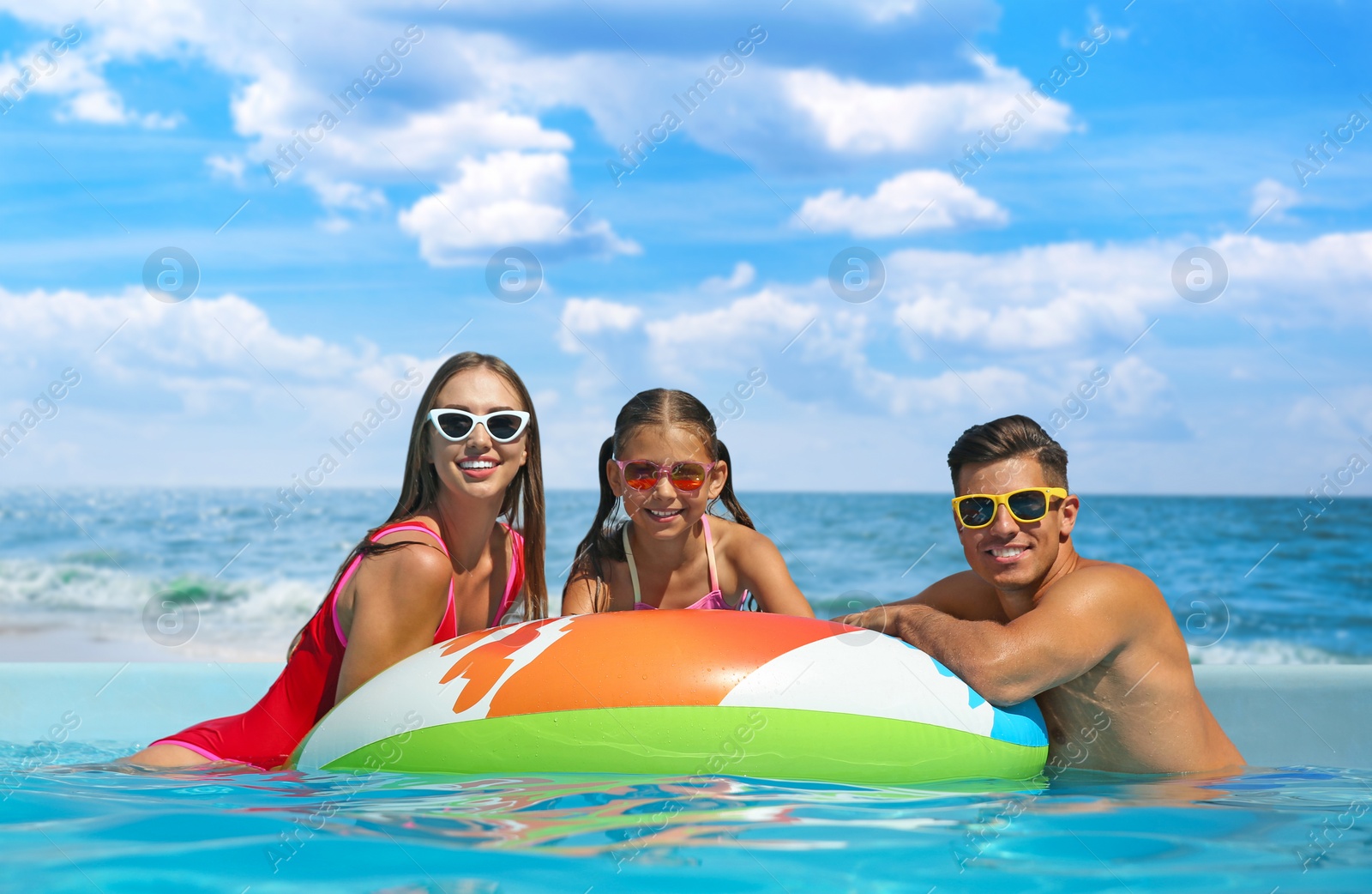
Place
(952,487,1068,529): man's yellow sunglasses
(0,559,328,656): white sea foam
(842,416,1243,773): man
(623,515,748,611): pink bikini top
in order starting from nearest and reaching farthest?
1. (842,416,1243,773): man
2. (952,487,1068,529): man's yellow sunglasses
3. (623,515,748,611): pink bikini top
4. (0,559,328,656): white sea foam

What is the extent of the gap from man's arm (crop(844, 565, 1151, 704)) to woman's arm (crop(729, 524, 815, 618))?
77 centimetres

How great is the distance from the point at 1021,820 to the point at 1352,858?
2.41 ft

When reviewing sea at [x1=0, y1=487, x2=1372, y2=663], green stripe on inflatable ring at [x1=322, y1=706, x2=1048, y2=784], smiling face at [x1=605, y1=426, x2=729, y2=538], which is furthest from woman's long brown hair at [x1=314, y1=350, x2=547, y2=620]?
sea at [x1=0, y1=487, x2=1372, y2=663]

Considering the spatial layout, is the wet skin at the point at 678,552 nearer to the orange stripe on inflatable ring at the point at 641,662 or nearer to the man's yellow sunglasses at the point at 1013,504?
the orange stripe on inflatable ring at the point at 641,662

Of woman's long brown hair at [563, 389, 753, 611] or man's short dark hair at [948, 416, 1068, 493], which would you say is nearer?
man's short dark hair at [948, 416, 1068, 493]

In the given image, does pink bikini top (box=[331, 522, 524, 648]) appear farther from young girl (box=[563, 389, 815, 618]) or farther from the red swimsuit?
young girl (box=[563, 389, 815, 618])

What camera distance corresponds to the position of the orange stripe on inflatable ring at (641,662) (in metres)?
2.89

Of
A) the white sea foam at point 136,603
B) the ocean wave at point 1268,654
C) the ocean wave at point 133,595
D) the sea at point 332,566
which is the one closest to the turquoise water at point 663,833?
the sea at point 332,566

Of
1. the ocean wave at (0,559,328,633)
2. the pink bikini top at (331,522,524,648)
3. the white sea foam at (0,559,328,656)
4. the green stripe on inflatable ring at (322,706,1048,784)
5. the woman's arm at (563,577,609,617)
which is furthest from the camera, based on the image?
the ocean wave at (0,559,328,633)

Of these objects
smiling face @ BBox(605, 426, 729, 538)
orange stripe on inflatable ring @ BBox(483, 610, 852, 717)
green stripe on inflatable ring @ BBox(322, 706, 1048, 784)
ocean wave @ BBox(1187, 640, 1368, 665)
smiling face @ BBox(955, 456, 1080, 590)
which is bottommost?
ocean wave @ BBox(1187, 640, 1368, 665)

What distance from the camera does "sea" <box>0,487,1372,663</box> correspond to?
11.8 meters

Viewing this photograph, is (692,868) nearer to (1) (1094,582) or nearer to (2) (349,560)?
(1) (1094,582)

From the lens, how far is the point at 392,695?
305 cm

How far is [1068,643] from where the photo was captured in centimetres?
291
